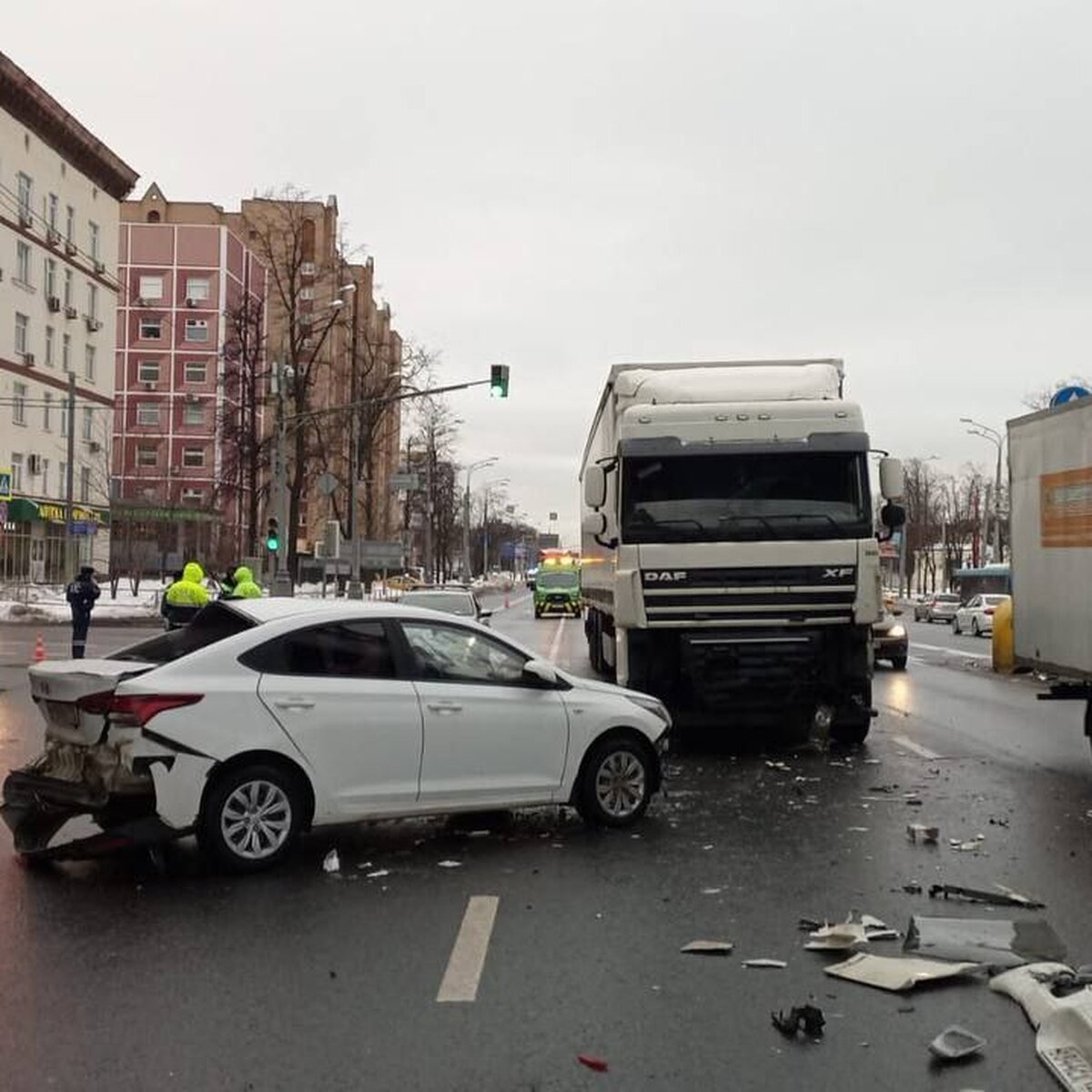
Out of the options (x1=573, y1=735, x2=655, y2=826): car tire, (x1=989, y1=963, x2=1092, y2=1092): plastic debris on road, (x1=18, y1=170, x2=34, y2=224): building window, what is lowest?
(x1=989, y1=963, x2=1092, y2=1092): plastic debris on road

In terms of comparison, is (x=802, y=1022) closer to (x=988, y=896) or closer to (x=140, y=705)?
(x=988, y=896)

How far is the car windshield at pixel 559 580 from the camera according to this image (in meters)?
51.5

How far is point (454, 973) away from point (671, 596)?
6569 mm

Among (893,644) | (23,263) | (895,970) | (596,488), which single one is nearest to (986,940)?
(895,970)

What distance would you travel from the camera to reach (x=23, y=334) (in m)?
52.6

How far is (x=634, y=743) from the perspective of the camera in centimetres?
838

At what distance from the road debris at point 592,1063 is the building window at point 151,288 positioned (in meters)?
86.2

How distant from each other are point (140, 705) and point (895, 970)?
4063 mm

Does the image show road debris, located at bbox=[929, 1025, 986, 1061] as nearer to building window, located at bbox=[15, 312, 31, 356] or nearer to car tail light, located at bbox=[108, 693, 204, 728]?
car tail light, located at bbox=[108, 693, 204, 728]

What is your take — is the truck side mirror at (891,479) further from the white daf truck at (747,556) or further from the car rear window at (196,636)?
the car rear window at (196,636)

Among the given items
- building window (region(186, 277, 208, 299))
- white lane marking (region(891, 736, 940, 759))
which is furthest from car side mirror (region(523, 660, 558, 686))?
building window (region(186, 277, 208, 299))

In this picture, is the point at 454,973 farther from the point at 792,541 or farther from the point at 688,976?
the point at 792,541

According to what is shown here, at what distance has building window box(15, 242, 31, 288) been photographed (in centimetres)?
5128

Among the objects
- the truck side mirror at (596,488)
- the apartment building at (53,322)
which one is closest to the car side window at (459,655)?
the truck side mirror at (596,488)
